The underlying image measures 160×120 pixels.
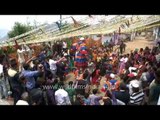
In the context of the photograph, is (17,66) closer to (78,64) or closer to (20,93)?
(20,93)

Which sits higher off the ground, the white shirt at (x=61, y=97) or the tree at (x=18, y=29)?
the tree at (x=18, y=29)

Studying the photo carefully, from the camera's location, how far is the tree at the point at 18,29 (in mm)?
7836

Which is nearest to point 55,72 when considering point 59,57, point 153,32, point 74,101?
point 59,57

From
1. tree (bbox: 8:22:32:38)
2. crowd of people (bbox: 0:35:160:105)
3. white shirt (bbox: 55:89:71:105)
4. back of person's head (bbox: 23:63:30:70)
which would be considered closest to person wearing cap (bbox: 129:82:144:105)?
crowd of people (bbox: 0:35:160:105)

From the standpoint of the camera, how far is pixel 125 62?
808 cm

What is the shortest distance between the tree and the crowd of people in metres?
0.32

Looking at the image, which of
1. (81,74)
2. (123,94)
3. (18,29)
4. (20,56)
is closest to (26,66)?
(20,56)

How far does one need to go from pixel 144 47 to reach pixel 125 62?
1.65 ft

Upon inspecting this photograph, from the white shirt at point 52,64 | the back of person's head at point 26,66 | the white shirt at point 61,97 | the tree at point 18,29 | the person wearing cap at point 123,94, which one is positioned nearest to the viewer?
the person wearing cap at point 123,94

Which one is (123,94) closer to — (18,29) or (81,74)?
(81,74)

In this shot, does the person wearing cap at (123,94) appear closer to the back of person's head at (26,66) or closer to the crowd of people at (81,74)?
the crowd of people at (81,74)

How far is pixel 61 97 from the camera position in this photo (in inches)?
285

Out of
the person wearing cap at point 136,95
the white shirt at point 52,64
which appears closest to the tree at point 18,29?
the white shirt at point 52,64

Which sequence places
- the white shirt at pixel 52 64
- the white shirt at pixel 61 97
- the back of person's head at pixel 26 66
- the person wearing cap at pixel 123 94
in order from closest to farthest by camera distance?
the person wearing cap at pixel 123 94 → the white shirt at pixel 61 97 → the back of person's head at pixel 26 66 → the white shirt at pixel 52 64
